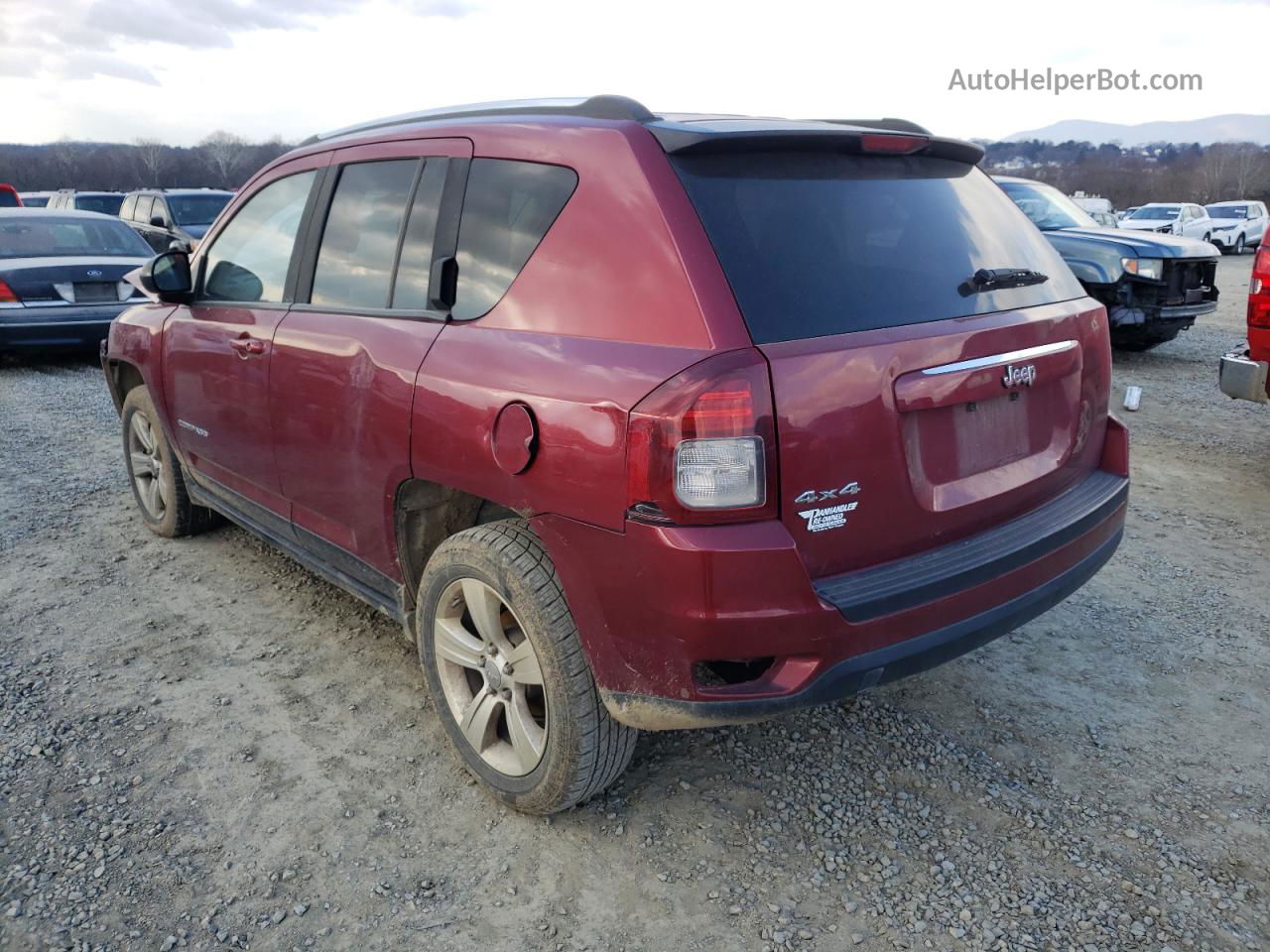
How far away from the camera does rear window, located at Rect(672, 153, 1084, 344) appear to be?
2.22 m

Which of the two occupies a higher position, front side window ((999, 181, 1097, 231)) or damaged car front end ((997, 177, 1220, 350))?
front side window ((999, 181, 1097, 231))

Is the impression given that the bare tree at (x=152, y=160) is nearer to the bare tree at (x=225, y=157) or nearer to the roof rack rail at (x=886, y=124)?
the bare tree at (x=225, y=157)

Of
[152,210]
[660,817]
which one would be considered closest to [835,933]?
[660,817]

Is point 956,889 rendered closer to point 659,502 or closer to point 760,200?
point 659,502

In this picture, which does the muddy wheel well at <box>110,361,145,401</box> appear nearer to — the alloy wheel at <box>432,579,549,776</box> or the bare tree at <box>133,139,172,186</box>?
the alloy wheel at <box>432,579,549,776</box>

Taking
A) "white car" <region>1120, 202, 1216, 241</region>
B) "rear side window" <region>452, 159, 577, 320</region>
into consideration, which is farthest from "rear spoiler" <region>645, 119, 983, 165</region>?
"white car" <region>1120, 202, 1216, 241</region>

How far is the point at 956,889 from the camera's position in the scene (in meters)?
2.38

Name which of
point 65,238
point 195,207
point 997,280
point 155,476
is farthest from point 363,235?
point 195,207

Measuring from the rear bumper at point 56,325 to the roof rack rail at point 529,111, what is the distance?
676cm

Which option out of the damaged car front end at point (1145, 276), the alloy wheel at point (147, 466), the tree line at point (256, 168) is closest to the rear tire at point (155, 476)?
the alloy wheel at point (147, 466)

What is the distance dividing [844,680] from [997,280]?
4.05ft

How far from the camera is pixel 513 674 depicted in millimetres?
2586

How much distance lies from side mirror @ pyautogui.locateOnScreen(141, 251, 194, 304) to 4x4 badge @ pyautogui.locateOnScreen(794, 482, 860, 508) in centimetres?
301

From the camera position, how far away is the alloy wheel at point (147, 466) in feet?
15.4
